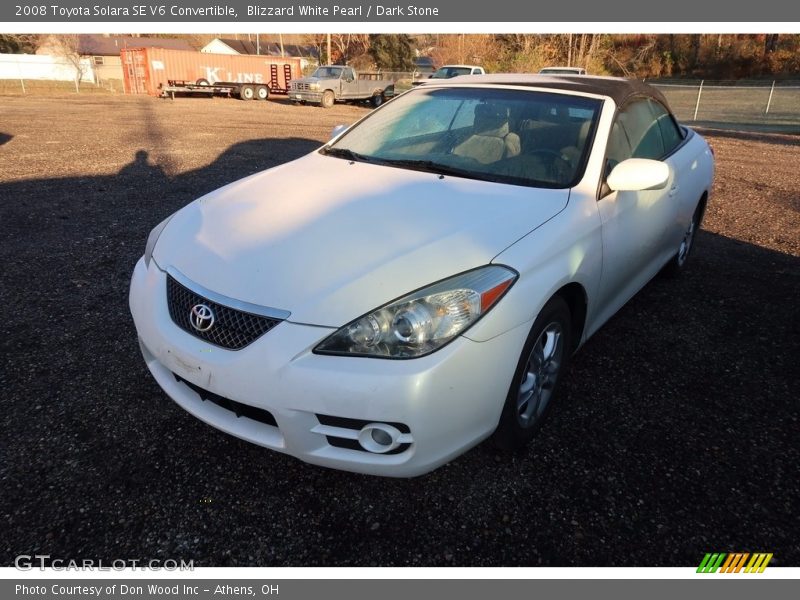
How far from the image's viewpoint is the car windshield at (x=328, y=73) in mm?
22859

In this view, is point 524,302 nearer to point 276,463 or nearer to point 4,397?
point 276,463

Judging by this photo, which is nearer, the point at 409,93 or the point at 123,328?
the point at 123,328

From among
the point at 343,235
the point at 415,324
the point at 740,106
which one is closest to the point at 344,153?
the point at 343,235

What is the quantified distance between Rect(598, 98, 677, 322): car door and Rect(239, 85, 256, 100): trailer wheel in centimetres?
2586

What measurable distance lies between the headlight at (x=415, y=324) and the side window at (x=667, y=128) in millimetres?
2725

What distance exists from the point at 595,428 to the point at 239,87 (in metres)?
27.4

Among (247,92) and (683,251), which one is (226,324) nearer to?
(683,251)

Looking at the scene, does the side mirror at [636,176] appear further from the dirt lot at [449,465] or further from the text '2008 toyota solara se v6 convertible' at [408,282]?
the dirt lot at [449,465]

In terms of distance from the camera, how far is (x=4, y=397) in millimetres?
2793

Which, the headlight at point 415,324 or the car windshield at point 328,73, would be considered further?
the car windshield at point 328,73

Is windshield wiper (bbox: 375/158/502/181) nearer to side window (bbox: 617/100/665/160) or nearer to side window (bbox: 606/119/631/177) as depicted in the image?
side window (bbox: 606/119/631/177)

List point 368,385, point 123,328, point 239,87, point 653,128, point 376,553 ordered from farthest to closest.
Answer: point 239,87, point 653,128, point 123,328, point 376,553, point 368,385

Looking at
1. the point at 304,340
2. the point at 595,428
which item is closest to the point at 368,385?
the point at 304,340
